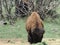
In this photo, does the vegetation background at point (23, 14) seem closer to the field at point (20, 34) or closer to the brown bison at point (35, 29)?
the field at point (20, 34)

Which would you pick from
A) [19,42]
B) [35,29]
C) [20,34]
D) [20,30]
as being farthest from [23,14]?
[35,29]

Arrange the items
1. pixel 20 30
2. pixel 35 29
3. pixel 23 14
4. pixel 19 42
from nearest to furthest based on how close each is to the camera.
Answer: pixel 35 29 → pixel 19 42 → pixel 20 30 → pixel 23 14

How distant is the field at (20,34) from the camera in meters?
10.3

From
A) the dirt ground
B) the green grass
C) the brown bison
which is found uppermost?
the brown bison

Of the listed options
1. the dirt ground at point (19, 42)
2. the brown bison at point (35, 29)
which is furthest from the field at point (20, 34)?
the brown bison at point (35, 29)

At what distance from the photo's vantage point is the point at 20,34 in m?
11.6

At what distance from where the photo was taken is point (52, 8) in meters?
14.4

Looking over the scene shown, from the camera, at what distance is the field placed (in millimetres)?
10320

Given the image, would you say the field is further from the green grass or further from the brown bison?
the brown bison

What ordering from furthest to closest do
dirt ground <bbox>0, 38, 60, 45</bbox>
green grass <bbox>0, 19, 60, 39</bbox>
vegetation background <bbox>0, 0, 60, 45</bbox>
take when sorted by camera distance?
vegetation background <bbox>0, 0, 60, 45</bbox>
green grass <bbox>0, 19, 60, 39</bbox>
dirt ground <bbox>0, 38, 60, 45</bbox>

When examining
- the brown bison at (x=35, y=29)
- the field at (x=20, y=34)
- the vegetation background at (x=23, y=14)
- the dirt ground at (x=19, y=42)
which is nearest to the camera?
the brown bison at (x=35, y=29)

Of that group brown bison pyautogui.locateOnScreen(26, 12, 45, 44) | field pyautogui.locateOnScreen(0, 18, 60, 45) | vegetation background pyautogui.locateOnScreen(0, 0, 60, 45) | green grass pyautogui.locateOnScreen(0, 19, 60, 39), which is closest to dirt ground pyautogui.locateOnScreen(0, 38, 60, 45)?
field pyautogui.locateOnScreen(0, 18, 60, 45)

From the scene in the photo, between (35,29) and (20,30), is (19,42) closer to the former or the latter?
(20,30)

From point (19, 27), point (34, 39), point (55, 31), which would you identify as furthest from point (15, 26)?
point (34, 39)
